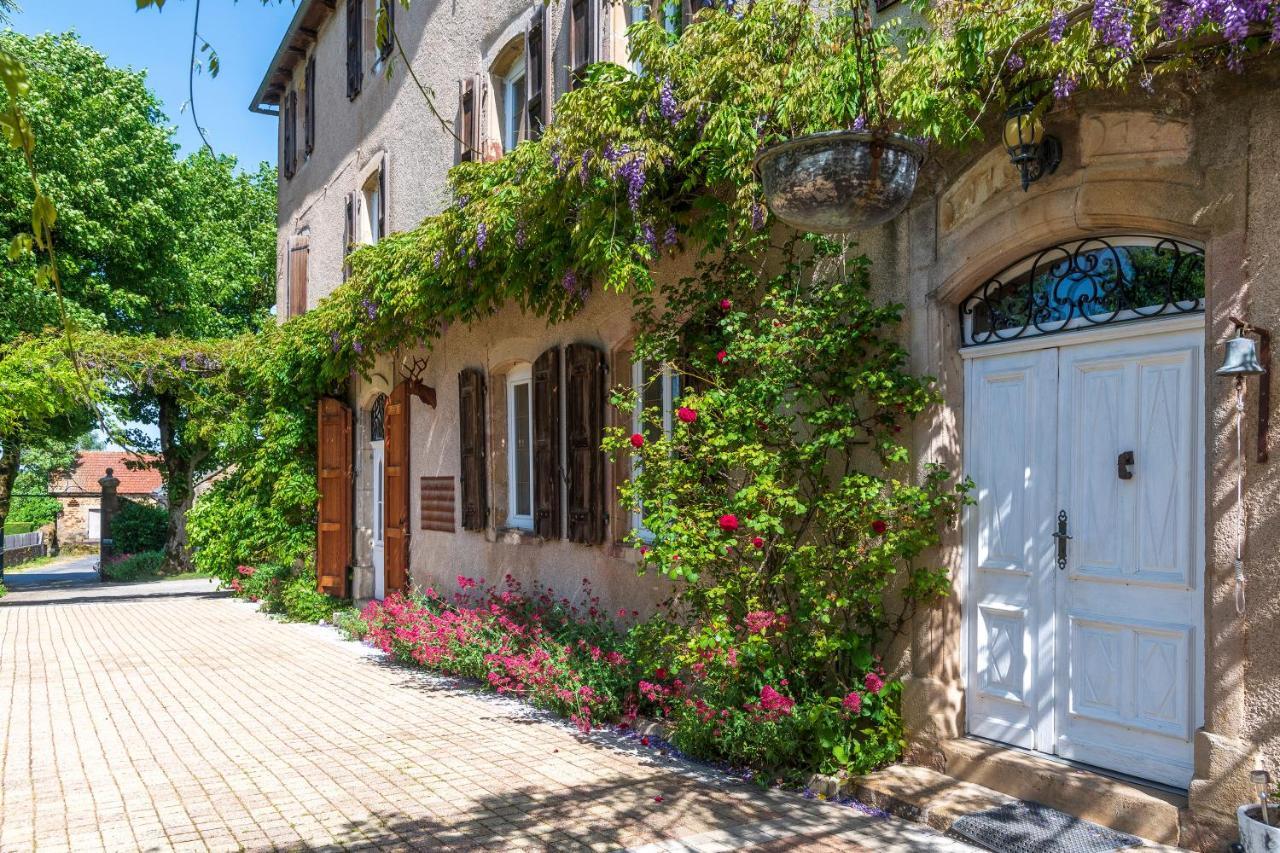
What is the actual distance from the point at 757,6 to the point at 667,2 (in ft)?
3.49

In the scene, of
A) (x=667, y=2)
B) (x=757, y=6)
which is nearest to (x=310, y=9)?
(x=667, y=2)

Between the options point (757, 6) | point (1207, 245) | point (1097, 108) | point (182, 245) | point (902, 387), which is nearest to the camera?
point (1207, 245)

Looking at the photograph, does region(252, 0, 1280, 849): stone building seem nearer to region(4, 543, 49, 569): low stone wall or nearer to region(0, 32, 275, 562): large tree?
region(0, 32, 275, 562): large tree

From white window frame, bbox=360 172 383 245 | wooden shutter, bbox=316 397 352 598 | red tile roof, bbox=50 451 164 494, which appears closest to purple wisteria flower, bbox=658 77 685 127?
white window frame, bbox=360 172 383 245

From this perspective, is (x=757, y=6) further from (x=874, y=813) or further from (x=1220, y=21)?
(x=874, y=813)

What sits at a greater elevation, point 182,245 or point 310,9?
point 310,9

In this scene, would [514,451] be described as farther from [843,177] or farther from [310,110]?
[310,110]

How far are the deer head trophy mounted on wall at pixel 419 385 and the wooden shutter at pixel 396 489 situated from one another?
0.65ft

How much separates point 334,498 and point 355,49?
628cm

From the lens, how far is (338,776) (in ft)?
19.2

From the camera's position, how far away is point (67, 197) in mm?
21391

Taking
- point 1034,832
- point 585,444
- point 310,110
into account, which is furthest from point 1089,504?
point 310,110

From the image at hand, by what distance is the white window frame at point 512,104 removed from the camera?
10500 mm

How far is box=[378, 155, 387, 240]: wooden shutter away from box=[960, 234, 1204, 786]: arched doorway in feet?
29.9
